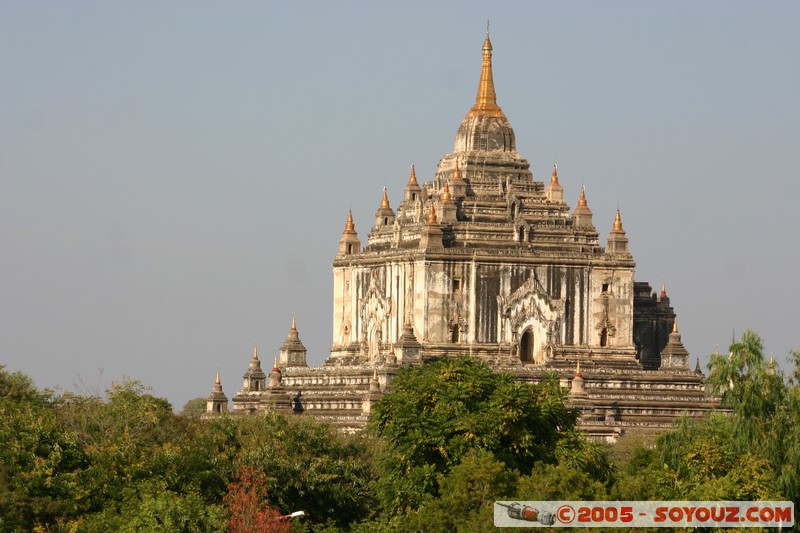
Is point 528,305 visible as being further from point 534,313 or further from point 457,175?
point 457,175

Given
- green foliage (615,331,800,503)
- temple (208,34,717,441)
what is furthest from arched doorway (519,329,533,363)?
green foliage (615,331,800,503)

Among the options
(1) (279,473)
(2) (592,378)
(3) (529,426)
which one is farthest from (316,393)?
(3) (529,426)

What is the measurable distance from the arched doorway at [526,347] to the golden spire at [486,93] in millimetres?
10060

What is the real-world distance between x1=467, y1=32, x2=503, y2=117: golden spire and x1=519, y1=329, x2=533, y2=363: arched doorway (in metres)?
10.1

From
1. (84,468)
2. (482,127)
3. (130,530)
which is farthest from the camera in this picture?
(482,127)

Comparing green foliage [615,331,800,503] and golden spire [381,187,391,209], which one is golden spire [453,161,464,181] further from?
green foliage [615,331,800,503]

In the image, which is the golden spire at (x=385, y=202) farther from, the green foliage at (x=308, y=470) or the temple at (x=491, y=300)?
the green foliage at (x=308, y=470)

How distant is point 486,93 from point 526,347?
456 inches

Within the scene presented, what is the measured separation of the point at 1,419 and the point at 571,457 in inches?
718

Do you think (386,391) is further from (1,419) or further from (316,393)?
(1,419)

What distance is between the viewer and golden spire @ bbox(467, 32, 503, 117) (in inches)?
4815

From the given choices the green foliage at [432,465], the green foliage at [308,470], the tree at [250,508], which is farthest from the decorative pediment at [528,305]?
the tree at [250,508]

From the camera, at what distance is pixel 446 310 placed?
116062 millimetres

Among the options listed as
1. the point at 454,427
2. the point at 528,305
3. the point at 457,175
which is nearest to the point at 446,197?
the point at 457,175
